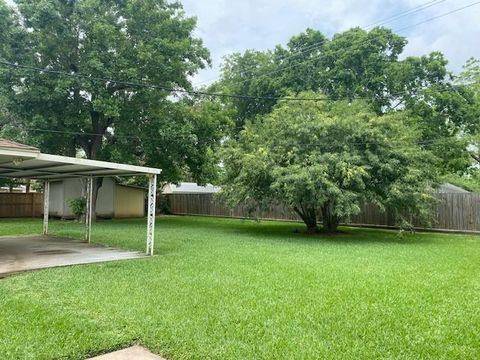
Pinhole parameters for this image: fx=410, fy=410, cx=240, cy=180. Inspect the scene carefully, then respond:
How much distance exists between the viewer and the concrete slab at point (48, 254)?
7598 millimetres

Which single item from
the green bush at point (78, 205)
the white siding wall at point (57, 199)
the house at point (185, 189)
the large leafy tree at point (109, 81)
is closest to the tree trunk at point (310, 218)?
the large leafy tree at point (109, 81)

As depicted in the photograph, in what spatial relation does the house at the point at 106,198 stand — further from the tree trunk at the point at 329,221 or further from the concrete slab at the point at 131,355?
the concrete slab at the point at 131,355

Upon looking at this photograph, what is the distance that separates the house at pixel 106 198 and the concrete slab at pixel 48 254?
27.7 feet

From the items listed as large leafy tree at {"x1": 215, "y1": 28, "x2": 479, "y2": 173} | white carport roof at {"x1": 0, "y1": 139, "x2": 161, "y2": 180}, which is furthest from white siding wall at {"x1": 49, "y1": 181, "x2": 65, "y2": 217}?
large leafy tree at {"x1": 215, "y1": 28, "x2": 479, "y2": 173}

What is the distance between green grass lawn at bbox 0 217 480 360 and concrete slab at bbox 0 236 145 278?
0.69 m

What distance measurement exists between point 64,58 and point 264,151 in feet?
31.6

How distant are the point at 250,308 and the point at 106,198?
1769 centimetres

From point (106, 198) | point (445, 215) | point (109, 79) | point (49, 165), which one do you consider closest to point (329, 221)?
point (445, 215)

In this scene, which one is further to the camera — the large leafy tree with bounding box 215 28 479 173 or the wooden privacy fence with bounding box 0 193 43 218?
the large leafy tree with bounding box 215 28 479 173

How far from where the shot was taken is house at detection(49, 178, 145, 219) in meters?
19.9

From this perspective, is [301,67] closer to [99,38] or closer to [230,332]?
[99,38]

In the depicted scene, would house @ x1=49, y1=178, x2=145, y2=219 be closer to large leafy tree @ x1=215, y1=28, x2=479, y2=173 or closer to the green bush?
the green bush

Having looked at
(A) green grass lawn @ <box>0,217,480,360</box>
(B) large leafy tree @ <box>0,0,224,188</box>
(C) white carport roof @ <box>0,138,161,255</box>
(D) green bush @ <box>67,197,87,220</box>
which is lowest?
(A) green grass lawn @ <box>0,217,480,360</box>

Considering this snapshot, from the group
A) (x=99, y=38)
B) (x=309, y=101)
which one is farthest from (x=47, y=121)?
(x=309, y=101)
